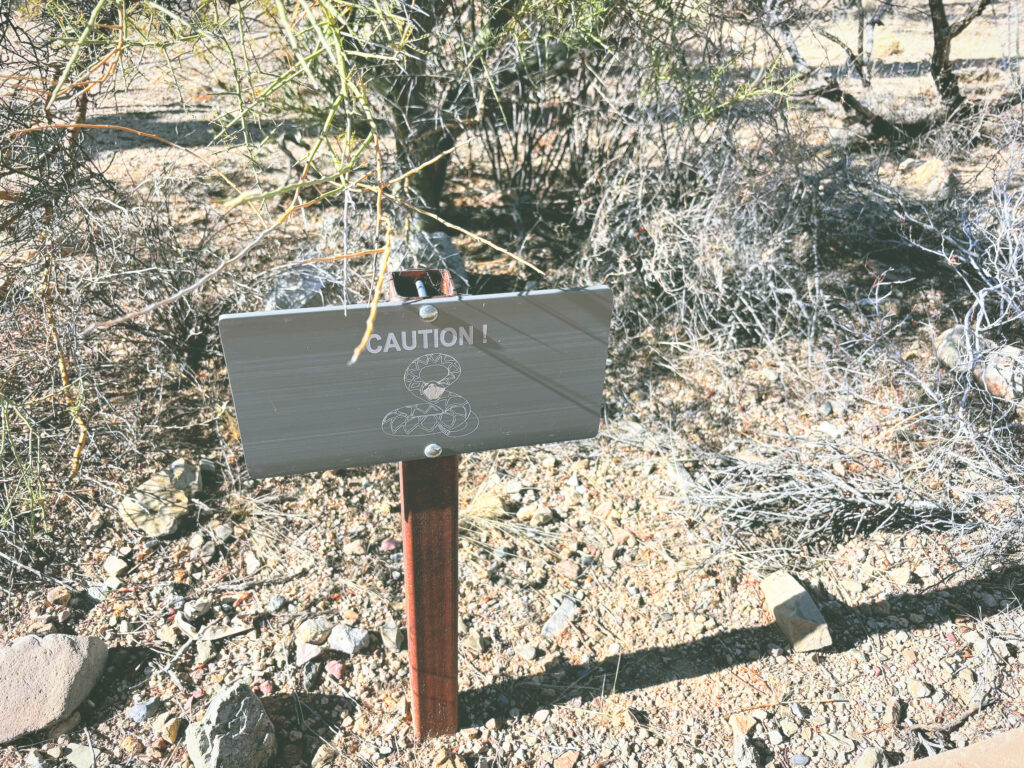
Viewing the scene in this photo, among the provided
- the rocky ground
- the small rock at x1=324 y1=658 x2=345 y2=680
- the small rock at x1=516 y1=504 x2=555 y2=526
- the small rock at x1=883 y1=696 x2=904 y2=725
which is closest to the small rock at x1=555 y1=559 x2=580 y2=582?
the rocky ground

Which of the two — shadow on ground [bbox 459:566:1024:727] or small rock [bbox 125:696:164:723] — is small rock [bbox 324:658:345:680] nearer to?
shadow on ground [bbox 459:566:1024:727]

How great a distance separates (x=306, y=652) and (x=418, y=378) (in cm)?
141

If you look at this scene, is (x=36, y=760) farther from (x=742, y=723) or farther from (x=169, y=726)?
(x=742, y=723)

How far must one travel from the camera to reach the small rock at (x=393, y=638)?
271cm

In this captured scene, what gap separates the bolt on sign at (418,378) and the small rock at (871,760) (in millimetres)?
1471

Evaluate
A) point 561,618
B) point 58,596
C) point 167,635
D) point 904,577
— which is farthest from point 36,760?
point 904,577

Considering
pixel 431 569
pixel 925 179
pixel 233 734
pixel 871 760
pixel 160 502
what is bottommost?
pixel 871 760

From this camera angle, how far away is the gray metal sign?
5.15 feet

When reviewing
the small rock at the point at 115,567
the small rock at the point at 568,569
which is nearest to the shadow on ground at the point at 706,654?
the small rock at the point at 568,569

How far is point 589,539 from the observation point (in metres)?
3.21

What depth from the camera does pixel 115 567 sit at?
2.91m

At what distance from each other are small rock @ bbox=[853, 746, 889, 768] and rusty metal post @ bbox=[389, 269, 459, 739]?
124 centimetres

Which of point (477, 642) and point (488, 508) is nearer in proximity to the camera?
point (477, 642)

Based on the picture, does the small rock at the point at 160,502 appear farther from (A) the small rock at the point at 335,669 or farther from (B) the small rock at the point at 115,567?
(A) the small rock at the point at 335,669
